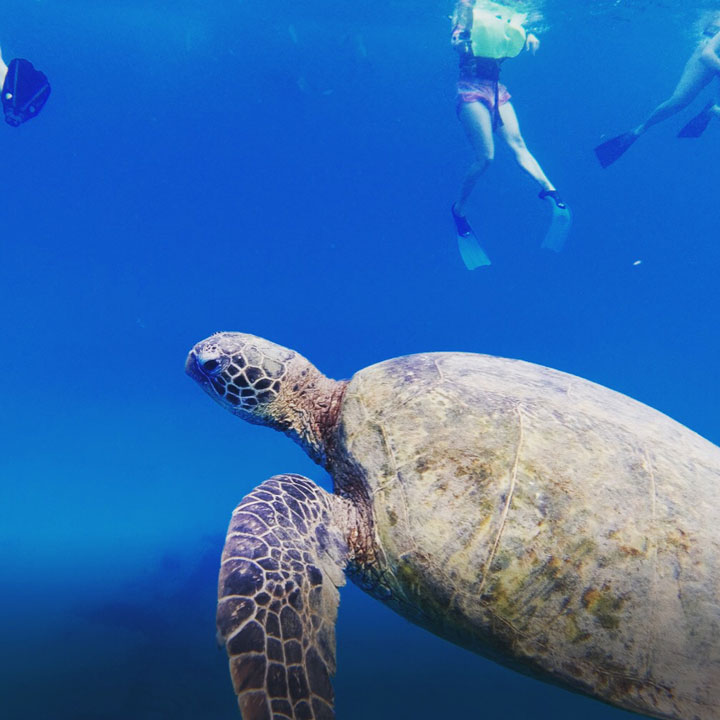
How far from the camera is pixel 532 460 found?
1.92 metres

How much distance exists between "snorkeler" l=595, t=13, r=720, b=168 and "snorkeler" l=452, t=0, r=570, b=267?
2.46m

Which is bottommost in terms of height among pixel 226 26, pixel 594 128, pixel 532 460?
pixel 532 460

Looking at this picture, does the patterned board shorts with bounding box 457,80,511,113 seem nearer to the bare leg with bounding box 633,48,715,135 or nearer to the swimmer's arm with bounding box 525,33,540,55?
the swimmer's arm with bounding box 525,33,540,55

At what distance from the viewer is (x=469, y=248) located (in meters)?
9.79

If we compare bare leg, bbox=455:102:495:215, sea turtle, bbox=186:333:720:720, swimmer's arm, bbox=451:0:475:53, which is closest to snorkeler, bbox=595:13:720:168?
bare leg, bbox=455:102:495:215

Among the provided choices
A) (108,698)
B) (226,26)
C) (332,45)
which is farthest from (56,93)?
(108,698)

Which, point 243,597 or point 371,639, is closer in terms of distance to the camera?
point 243,597

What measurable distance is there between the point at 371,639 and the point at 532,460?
3590 mm

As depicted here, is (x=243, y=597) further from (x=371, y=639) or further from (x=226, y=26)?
(x=226, y=26)

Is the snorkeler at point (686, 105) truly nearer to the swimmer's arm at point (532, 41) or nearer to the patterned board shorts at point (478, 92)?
the patterned board shorts at point (478, 92)

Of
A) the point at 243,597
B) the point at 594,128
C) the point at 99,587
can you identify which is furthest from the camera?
the point at 594,128

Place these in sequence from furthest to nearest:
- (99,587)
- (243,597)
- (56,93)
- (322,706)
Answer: (56,93)
(99,587)
(243,597)
(322,706)

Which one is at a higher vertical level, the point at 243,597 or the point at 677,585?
the point at 677,585

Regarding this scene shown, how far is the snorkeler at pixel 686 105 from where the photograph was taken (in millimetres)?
10773
